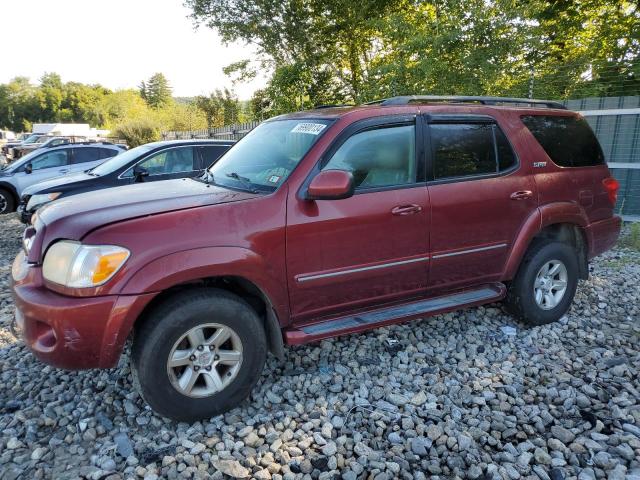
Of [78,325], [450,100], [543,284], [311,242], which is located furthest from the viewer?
[543,284]

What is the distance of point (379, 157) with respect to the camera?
3.40m

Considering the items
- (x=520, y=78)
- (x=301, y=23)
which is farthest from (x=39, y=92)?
(x=520, y=78)

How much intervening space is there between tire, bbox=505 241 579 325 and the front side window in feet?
2.82

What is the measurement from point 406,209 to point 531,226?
1.29 metres

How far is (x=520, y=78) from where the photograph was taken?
834 centimetres

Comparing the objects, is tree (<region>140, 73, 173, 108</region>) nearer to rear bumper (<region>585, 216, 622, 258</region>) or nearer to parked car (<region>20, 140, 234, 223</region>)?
parked car (<region>20, 140, 234, 223</region>)

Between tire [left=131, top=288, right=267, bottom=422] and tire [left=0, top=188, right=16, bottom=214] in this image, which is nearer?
tire [left=131, top=288, right=267, bottom=422]

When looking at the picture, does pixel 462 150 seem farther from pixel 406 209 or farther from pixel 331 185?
pixel 331 185

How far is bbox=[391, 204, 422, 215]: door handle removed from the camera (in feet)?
10.9

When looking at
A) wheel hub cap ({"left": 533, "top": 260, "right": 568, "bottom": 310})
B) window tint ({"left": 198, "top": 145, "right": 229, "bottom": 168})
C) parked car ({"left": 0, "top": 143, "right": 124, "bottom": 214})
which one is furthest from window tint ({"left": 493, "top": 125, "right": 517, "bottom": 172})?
parked car ({"left": 0, "top": 143, "right": 124, "bottom": 214})

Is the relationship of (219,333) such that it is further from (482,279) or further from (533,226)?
(533,226)

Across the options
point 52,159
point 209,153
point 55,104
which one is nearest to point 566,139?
point 209,153

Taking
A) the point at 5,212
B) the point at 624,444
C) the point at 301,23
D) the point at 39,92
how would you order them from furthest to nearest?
the point at 39,92, the point at 301,23, the point at 5,212, the point at 624,444

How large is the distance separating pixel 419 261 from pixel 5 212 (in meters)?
10.8
